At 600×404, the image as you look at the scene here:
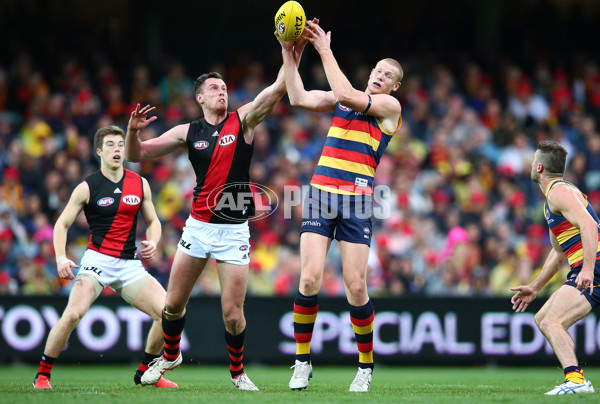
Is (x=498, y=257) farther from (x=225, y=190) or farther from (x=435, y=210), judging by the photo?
(x=225, y=190)

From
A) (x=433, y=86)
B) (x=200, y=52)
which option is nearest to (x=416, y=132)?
(x=433, y=86)

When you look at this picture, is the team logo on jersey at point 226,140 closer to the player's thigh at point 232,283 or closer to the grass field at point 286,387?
the player's thigh at point 232,283

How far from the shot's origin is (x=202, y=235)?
749 centimetres

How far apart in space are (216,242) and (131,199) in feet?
4.20

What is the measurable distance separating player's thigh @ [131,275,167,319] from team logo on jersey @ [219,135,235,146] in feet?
5.50

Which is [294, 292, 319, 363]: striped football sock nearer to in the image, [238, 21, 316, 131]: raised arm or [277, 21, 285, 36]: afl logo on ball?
[238, 21, 316, 131]: raised arm

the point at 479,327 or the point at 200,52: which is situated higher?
the point at 200,52

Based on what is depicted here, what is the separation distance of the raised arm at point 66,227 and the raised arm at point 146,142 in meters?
0.80

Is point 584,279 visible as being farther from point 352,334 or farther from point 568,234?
point 352,334

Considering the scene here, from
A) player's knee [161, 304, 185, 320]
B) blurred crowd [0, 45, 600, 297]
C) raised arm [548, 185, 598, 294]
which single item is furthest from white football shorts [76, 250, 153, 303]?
blurred crowd [0, 45, 600, 297]

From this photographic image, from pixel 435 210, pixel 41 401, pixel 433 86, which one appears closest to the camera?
pixel 41 401

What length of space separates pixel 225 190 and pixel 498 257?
7756mm

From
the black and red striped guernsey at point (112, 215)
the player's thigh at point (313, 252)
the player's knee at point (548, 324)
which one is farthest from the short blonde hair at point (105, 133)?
the player's knee at point (548, 324)

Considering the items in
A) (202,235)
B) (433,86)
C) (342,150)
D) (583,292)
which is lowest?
(583,292)
